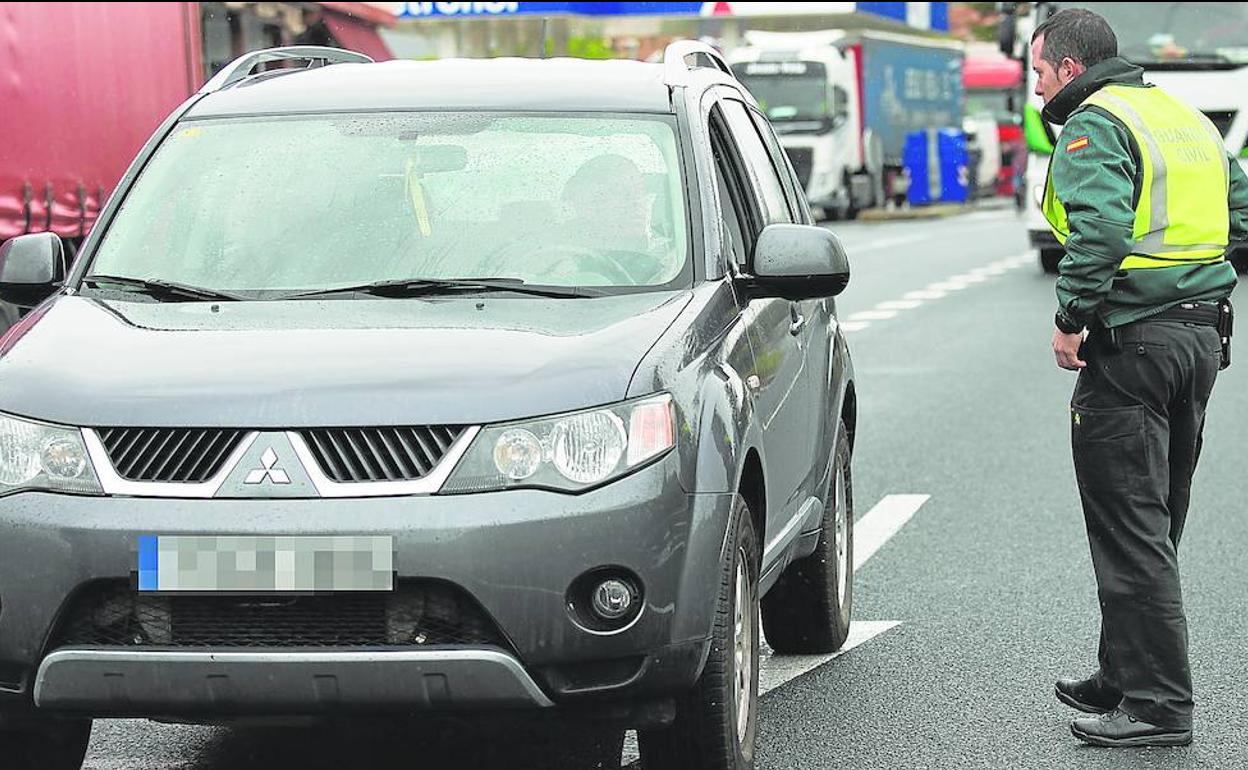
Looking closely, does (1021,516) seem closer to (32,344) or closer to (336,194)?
(336,194)

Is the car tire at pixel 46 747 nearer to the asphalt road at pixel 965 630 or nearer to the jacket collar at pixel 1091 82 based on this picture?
the asphalt road at pixel 965 630

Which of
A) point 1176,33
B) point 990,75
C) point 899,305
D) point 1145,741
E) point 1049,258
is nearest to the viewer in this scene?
point 1145,741

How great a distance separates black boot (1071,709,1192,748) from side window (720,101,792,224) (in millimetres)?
1581

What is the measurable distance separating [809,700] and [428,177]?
178cm

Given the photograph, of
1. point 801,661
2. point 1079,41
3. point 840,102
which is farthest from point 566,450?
point 840,102

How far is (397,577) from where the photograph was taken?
4.84m

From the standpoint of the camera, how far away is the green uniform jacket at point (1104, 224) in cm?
590

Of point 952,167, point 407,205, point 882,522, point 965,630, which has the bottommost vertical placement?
point 952,167

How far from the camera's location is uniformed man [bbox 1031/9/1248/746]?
237 inches

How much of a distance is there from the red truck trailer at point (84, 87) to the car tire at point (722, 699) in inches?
389

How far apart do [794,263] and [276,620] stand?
1.65 metres

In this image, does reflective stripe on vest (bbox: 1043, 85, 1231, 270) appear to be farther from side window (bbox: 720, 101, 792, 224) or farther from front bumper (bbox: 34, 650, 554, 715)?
front bumper (bbox: 34, 650, 554, 715)

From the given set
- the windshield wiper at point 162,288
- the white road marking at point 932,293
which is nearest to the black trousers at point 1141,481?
the windshield wiper at point 162,288

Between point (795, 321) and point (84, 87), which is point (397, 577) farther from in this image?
point (84, 87)
